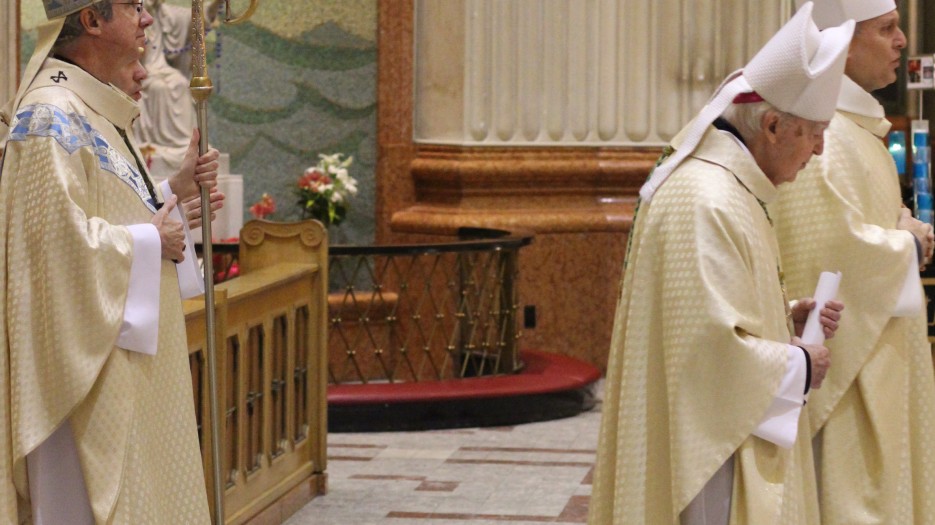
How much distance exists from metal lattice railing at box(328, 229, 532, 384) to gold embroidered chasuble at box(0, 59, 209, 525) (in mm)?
4580

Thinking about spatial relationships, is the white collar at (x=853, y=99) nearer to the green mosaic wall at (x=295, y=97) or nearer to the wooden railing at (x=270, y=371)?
the wooden railing at (x=270, y=371)

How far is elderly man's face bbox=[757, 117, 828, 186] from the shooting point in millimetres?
3400

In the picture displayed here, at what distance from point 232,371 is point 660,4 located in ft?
17.5

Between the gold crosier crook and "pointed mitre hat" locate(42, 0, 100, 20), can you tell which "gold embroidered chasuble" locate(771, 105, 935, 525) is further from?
"pointed mitre hat" locate(42, 0, 100, 20)

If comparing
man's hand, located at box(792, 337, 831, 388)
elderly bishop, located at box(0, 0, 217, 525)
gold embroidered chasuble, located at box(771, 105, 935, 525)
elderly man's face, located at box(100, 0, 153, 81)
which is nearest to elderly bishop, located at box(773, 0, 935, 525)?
gold embroidered chasuble, located at box(771, 105, 935, 525)

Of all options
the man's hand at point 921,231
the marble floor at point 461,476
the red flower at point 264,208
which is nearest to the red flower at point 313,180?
the red flower at point 264,208

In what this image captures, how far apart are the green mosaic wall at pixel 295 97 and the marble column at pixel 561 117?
24.3 inches

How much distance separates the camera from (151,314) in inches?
138

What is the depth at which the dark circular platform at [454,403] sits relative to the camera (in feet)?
25.7

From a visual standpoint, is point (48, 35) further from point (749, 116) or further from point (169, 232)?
point (749, 116)

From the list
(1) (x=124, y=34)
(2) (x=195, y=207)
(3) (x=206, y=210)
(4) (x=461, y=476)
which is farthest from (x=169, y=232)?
(4) (x=461, y=476)

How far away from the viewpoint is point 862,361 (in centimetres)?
426

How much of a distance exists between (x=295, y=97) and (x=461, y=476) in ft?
15.6

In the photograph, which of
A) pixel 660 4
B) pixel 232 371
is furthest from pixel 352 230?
pixel 232 371
